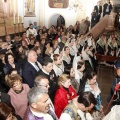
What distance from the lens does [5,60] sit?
482cm

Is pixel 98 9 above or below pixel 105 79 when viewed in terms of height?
above

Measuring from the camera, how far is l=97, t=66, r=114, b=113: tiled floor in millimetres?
6508

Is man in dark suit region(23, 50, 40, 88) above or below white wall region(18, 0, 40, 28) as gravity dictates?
below

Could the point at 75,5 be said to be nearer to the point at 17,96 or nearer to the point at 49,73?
the point at 49,73

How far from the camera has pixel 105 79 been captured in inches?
311

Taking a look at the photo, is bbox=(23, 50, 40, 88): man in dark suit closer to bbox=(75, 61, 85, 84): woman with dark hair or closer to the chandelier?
bbox=(75, 61, 85, 84): woman with dark hair

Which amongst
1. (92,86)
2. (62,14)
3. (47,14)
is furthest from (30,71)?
(47,14)

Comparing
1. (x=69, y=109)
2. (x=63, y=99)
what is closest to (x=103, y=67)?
(x=63, y=99)

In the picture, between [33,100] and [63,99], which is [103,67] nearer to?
[63,99]

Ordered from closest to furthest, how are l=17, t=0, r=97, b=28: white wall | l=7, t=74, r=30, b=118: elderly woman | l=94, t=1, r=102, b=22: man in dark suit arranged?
l=7, t=74, r=30, b=118: elderly woman < l=94, t=1, r=102, b=22: man in dark suit < l=17, t=0, r=97, b=28: white wall

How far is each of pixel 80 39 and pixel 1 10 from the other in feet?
20.4

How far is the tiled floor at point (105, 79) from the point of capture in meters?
6.51

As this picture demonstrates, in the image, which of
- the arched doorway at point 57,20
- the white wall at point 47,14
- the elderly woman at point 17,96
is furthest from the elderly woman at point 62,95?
the arched doorway at point 57,20

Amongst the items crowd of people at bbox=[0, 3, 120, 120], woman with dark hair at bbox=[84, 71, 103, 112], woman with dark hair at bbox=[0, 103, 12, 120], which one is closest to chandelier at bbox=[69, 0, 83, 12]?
crowd of people at bbox=[0, 3, 120, 120]
